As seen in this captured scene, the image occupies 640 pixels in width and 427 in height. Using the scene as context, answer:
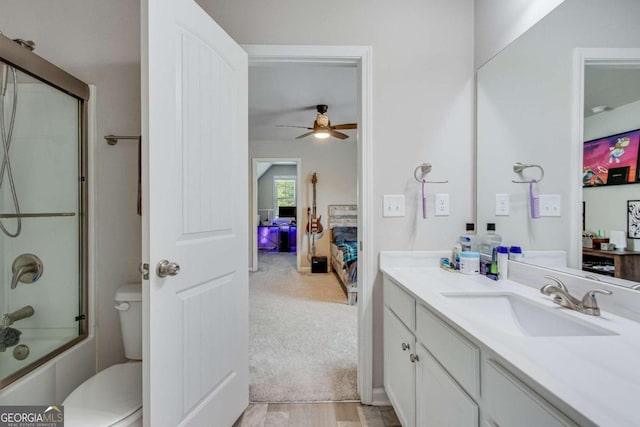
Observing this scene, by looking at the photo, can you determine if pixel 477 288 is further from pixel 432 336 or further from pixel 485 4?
pixel 485 4

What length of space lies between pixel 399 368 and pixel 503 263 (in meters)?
0.77

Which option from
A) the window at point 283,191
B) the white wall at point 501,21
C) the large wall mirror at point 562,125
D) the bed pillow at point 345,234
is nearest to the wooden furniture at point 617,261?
the large wall mirror at point 562,125

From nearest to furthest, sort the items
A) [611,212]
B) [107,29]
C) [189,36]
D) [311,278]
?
[611,212] → [189,36] → [107,29] → [311,278]

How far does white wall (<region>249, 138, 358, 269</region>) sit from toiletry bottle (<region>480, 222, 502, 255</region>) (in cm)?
400

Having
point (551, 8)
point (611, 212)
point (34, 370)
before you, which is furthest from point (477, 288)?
point (34, 370)

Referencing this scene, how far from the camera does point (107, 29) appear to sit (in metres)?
1.62

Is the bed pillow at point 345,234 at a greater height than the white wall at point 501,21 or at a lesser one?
lesser

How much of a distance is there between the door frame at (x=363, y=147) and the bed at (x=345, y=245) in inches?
66.7

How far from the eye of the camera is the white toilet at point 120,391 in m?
1.04

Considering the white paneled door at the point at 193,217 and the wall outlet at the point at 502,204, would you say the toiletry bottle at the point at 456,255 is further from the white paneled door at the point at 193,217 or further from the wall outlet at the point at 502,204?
the white paneled door at the point at 193,217

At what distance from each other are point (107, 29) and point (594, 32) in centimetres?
240

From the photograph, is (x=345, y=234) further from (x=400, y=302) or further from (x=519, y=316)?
(x=519, y=316)

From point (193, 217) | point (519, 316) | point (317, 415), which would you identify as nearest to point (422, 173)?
point (519, 316)

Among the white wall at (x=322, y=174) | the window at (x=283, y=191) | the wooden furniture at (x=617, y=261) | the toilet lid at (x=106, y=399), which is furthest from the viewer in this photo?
the window at (x=283, y=191)
